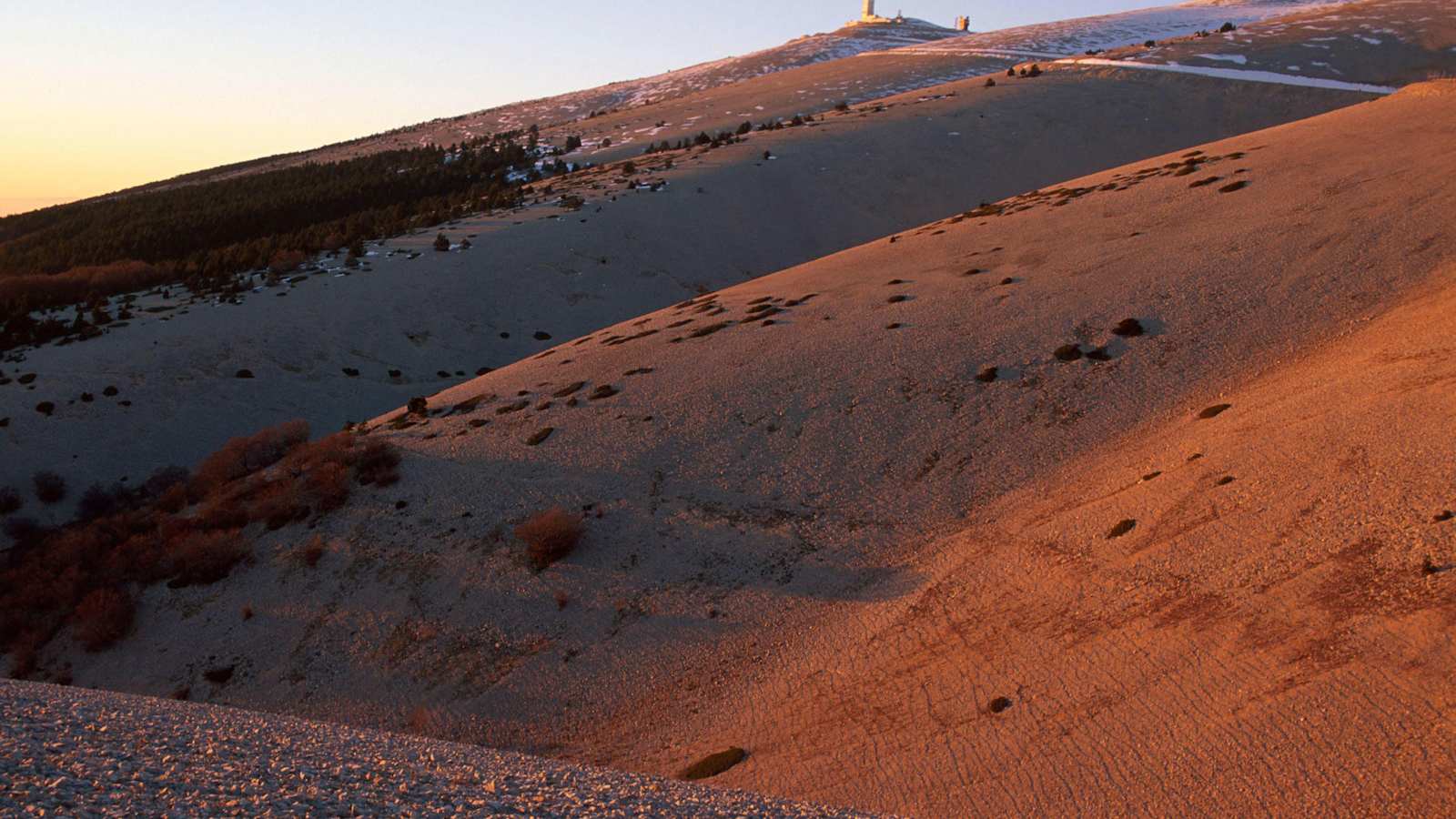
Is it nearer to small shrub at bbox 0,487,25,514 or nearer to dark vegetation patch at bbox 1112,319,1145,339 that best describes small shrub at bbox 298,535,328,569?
small shrub at bbox 0,487,25,514

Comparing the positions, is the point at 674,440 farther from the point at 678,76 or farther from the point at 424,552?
the point at 678,76

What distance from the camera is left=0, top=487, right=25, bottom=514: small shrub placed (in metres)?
28.3

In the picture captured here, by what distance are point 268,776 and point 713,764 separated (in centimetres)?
607

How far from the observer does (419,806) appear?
8617 mm

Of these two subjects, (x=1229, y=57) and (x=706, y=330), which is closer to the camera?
(x=706, y=330)

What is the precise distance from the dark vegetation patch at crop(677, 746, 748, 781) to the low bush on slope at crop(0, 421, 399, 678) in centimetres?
1350

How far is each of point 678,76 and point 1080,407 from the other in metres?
128

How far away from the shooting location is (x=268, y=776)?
896 centimetres

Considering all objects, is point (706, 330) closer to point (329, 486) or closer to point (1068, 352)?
point (1068, 352)

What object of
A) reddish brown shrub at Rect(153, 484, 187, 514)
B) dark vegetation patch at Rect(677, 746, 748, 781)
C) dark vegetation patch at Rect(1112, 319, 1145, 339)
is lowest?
dark vegetation patch at Rect(677, 746, 748, 781)

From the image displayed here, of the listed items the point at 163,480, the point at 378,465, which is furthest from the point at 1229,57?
the point at 163,480

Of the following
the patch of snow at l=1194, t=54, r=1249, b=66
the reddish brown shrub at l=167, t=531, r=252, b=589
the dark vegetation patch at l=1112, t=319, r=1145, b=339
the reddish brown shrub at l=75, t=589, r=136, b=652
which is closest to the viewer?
the reddish brown shrub at l=75, t=589, r=136, b=652

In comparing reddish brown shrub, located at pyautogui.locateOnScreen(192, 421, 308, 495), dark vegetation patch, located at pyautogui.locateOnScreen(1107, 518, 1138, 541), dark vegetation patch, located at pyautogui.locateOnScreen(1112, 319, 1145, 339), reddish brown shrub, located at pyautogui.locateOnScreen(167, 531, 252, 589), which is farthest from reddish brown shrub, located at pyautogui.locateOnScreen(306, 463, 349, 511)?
dark vegetation patch, located at pyautogui.locateOnScreen(1112, 319, 1145, 339)

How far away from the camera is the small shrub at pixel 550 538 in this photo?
19500 mm
